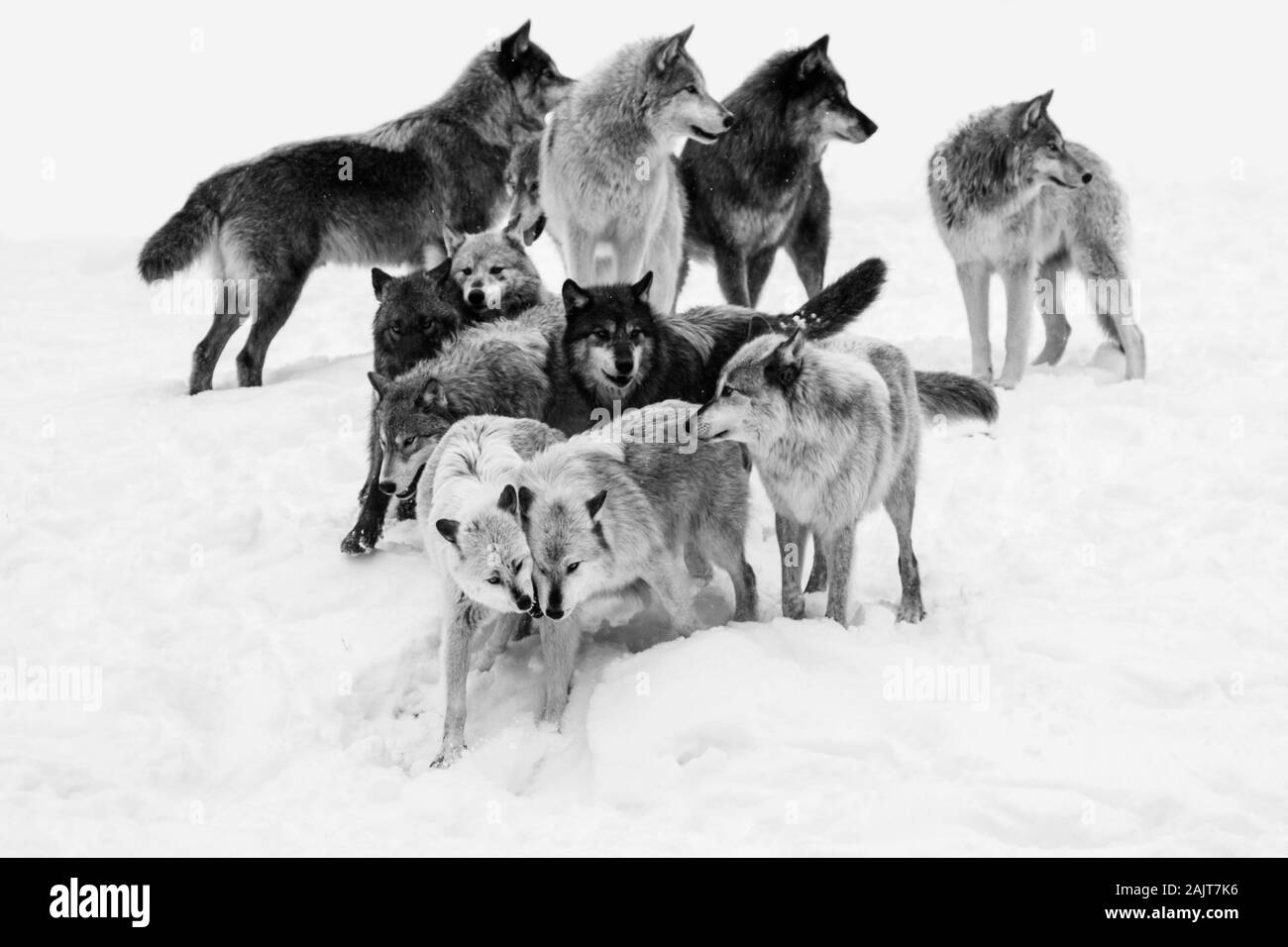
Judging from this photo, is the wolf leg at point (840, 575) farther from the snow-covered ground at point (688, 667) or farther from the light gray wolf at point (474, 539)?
the light gray wolf at point (474, 539)

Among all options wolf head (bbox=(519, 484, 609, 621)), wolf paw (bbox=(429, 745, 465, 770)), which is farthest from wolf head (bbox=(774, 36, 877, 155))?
wolf paw (bbox=(429, 745, 465, 770))

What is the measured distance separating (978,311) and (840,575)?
175 inches

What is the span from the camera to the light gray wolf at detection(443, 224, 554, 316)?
8070mm

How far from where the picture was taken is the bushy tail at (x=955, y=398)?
7.44m

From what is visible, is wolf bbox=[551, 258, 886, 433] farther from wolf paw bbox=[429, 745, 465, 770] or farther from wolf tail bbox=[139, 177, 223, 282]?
wolf tail bbox=[139, 177, 223, 282]

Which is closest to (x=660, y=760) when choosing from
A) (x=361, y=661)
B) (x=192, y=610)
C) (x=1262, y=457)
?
(x=361, y=661)

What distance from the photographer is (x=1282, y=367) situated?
9.30 metres

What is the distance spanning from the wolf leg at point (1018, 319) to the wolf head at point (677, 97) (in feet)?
8.47

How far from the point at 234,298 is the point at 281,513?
285 cm

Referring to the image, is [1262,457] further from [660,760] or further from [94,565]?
[94,565]

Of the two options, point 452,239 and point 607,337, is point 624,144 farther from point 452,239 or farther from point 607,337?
point 607,337

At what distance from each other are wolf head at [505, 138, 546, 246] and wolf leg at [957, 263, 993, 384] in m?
3.37

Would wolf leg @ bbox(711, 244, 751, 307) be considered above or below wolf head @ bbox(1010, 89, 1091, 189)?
below

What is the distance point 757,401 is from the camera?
592 centimetres
